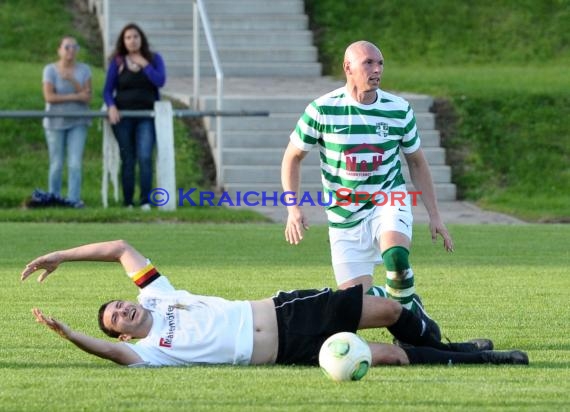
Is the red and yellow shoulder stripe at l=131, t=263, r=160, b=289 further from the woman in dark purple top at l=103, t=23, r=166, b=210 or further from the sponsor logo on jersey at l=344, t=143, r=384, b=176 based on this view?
the woman in dark purple top at l=103, t=23, r=166, b=210

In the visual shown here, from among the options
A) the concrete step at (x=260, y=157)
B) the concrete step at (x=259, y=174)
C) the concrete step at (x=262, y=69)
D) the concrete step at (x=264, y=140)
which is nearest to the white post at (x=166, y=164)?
the concrete step at (x=259, y=174)

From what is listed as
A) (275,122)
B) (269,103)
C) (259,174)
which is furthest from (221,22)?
(259,174)

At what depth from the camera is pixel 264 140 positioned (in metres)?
23.9

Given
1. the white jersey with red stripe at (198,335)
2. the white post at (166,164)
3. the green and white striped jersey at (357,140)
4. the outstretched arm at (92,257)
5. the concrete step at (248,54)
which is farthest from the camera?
the concrete step at (248,54)

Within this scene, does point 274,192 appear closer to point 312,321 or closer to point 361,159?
point 361,159

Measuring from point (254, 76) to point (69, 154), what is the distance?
25.7 feet

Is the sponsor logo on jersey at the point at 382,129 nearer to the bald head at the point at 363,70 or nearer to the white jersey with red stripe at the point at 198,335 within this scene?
the bald head at the point at 363,70

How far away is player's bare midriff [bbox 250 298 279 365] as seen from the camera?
884cm

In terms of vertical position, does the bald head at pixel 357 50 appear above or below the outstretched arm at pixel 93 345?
above

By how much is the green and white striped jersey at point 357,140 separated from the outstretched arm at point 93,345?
1.94 meters

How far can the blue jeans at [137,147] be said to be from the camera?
20.5 meters

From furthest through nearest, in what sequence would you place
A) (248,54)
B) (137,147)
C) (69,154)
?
(248,54) < (69,154) < (137,147)

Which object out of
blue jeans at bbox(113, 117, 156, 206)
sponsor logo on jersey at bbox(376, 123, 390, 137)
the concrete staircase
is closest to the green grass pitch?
blue jeans at bbox(113, 117, 156, 206)

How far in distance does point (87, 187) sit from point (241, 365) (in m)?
14.3
